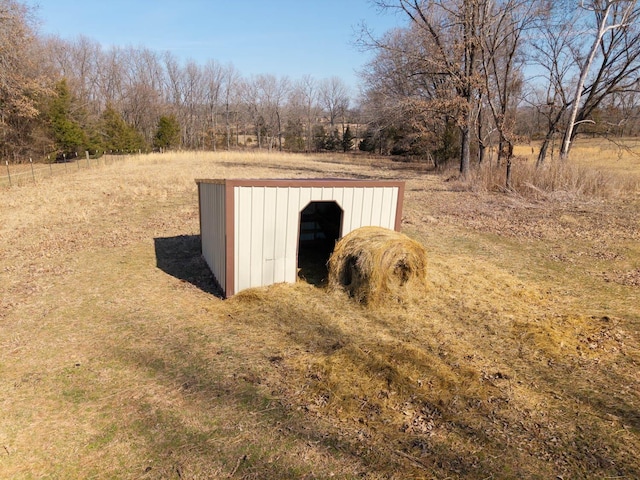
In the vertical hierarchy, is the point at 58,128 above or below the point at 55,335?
above

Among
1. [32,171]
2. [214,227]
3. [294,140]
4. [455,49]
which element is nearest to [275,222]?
[214,227]

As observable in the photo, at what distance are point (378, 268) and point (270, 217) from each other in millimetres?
2057

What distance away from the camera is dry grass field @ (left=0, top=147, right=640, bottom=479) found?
305 centimetres

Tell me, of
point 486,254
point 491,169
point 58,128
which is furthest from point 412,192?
point 58,128

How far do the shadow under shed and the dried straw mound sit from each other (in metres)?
2.27

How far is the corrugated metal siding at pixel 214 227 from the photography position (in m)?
6.46

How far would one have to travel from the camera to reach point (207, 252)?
808 cm

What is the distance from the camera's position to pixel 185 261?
331 inches

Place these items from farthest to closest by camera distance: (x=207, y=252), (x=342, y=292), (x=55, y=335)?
1. (x=207, y=252)
2. (x=342, y=292)
3. (x=55, y=335)

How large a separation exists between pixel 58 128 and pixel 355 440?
38832 millimetres

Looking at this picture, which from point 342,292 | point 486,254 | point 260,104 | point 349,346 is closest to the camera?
point 349,346

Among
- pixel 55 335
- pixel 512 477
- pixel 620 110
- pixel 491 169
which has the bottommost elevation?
pixel 55 335

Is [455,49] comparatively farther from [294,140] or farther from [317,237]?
[294,140]

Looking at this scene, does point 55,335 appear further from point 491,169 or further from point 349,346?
point 491,169
